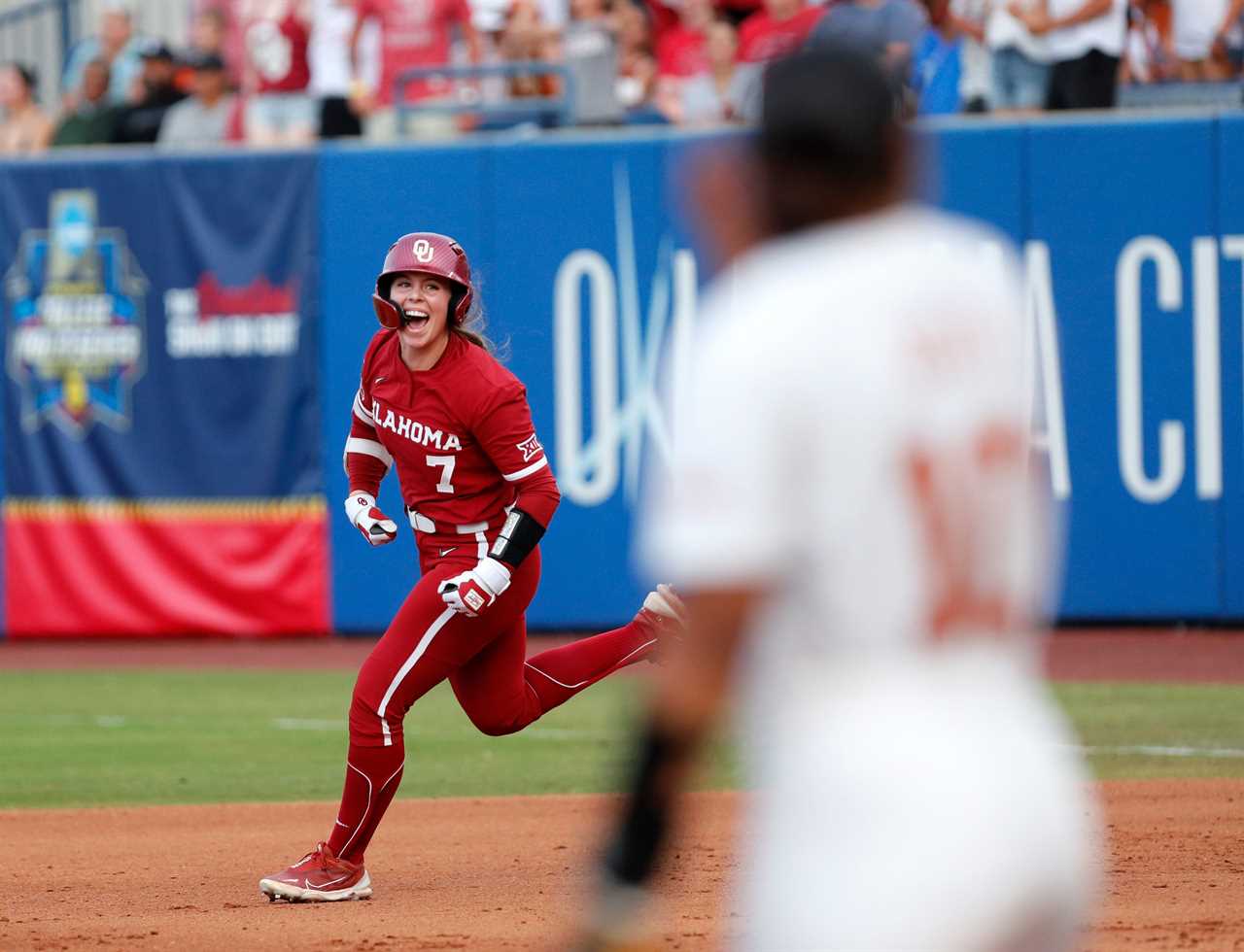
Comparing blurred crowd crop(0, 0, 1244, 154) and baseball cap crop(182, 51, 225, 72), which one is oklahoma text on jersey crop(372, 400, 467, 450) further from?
baseball cap crop(182, 51, 225, 72)

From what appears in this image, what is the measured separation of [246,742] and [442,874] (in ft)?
13.3

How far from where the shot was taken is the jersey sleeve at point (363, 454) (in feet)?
23.7

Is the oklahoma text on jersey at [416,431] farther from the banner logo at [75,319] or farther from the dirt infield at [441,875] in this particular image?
the banner logo at [75,319]

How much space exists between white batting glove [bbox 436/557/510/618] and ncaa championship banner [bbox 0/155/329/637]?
9.18 metres

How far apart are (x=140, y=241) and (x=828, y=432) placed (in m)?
14.2

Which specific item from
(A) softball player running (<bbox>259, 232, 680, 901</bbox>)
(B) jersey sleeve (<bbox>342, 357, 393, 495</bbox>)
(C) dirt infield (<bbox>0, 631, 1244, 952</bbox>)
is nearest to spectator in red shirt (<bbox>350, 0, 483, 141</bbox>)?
(C) dirt infield (<bbox>0, 631, 1244, 952</bbox>)

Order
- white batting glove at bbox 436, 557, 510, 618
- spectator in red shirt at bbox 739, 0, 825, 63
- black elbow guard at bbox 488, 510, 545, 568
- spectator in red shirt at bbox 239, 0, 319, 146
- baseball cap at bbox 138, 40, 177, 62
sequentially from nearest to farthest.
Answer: white batting glove at bbox 436, 557, 510, 618, black elbow guard at bbox 488, 510, 545, 568, spectator in red shirt at bbox 739, 0, 825, 63, spectator in red shirt at bbox 239, 0, 319, 146, baseball cap at bbox 138, 40, 177, 62

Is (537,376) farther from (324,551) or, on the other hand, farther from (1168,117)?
(1168,117)

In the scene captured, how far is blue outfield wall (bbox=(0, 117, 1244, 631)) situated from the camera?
14.5m

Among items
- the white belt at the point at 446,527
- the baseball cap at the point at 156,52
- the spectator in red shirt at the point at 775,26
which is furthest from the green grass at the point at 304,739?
the baseball cap at the point at 156,52

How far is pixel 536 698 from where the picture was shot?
7109mm

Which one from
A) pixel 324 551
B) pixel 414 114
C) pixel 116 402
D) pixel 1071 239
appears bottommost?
pixel 324 551

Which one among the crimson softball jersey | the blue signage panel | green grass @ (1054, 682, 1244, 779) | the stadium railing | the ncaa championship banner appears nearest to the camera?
the crimson softball jersey

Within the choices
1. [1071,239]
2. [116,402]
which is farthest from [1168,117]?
[116,402]
